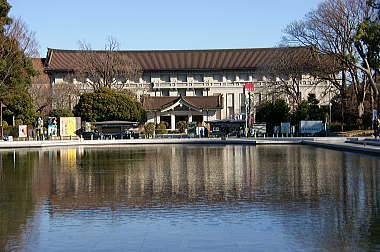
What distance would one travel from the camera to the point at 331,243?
9.85 metres

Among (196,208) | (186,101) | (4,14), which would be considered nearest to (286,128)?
(186,101)

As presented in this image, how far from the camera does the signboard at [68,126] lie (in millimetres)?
62531

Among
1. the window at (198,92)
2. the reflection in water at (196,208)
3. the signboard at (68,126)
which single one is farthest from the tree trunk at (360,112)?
the window at (198,92)

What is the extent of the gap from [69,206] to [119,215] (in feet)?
6.55

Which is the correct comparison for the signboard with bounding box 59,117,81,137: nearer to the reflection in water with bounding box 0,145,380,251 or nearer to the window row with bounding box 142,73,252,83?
the window row with bounding box 142,73,252,83

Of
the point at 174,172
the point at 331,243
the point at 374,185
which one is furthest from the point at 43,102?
the point at 331,243

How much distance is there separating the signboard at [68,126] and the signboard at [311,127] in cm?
2363

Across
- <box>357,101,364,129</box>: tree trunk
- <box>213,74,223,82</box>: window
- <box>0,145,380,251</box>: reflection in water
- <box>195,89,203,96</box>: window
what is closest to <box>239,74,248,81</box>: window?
<box>213,74,223,82</box>: window

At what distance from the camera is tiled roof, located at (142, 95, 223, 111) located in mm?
84500

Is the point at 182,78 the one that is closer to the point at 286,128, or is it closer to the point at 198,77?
the point at 198,77

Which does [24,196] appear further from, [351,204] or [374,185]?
[374,185]

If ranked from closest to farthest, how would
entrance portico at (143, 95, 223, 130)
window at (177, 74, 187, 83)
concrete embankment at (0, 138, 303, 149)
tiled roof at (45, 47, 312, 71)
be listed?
concrete embankment at (0, 138, 303, 149) → entrance portico at (143, 95, 223, 130) → tiled roof at (45, 47, 312, 71) → window at (177, 74, 187, 83)

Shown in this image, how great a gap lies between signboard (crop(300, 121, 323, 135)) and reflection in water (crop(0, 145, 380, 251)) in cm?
3675

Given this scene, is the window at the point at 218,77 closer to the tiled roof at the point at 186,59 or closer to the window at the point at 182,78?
the tiled roof at the point at 186,59
